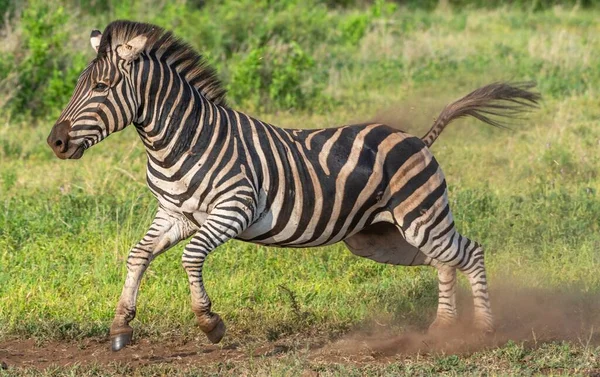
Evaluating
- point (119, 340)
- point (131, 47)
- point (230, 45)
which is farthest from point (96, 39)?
point (230, 45)

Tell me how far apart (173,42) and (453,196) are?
4301 mm

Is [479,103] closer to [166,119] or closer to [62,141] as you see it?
[166,119]

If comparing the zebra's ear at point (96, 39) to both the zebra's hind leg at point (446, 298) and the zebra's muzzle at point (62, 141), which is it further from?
the zebra's hind leg at point (446, 298)

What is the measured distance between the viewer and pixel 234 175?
6.14m

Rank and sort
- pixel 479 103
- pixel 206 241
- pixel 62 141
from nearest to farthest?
1. pixel 62 141
2. pixel 206 241
3. pixel 479 103

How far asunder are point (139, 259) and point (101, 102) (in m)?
1.03

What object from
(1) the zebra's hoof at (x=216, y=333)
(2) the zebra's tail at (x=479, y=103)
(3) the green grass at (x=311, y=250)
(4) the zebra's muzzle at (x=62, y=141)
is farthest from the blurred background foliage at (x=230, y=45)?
(1) the zebra's hoof at (x=216, y=333)

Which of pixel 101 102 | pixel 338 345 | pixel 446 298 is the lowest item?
pixel 338 345

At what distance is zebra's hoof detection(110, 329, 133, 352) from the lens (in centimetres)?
632

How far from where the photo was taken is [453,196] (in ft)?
32.1

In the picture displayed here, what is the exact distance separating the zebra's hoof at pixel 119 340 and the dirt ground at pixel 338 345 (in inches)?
3.1

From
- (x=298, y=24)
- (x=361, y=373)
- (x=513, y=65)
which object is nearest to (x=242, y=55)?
(x=298, y=24)

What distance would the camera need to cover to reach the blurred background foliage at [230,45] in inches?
533

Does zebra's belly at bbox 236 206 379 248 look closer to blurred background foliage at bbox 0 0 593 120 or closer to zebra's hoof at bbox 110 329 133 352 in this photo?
zebra's hoof at bbox 110 329 133 352
